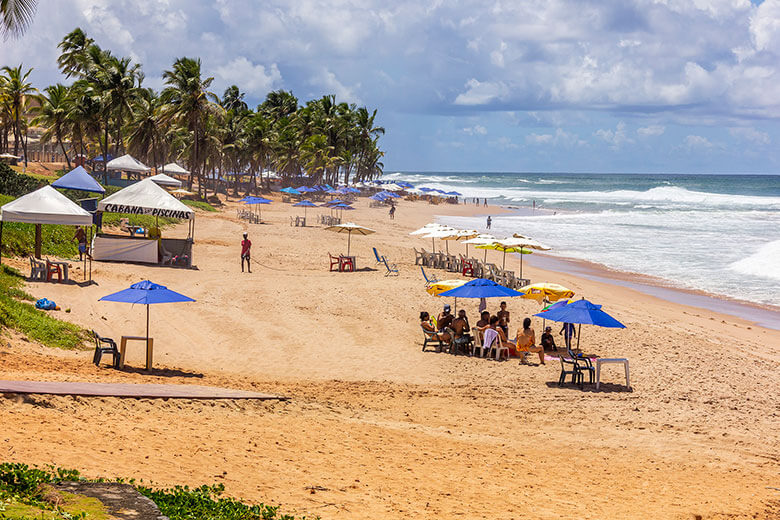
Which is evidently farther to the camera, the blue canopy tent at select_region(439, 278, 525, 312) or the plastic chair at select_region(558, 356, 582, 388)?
the blue canopy tent at select_region(439, 278, 525, 312)

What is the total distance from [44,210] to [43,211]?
0.23ft

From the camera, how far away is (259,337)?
1581 centimetres

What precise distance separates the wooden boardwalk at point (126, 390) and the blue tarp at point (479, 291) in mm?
5957

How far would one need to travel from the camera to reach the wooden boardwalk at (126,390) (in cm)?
896

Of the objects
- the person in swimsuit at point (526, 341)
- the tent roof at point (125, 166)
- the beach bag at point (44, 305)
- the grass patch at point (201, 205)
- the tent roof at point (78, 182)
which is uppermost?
the tent roof at point (125, 166)

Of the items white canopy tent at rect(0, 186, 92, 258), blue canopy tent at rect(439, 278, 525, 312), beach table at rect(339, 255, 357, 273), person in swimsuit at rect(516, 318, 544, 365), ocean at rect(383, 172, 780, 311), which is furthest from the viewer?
ocean at rect(383, 172, 780, 311)

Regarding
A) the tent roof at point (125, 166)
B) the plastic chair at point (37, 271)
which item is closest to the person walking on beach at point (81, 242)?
the plastic chair at point (37, 271)

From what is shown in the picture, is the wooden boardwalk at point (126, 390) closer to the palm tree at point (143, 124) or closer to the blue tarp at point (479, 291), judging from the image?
the blue tarp at point (479, 291)

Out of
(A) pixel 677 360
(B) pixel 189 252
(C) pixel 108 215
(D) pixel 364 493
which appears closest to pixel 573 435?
(D) pixel 364 493

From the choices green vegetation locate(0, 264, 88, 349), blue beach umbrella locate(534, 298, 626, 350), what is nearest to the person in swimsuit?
blue beach umbrella locate(534, 298, 626, 350)

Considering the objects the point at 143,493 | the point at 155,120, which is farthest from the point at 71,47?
the point at 143,493

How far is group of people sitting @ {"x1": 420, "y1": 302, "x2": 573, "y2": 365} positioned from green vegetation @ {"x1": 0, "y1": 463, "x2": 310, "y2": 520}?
911 centimetres

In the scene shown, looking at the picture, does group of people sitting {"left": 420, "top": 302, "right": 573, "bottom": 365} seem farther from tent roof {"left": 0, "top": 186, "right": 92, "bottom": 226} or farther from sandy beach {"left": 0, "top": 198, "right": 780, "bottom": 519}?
tent roof {"left": 0, "top": 186, "right": 92, "bottom": 226}

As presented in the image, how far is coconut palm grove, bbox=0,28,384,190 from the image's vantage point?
4822 centimetres
